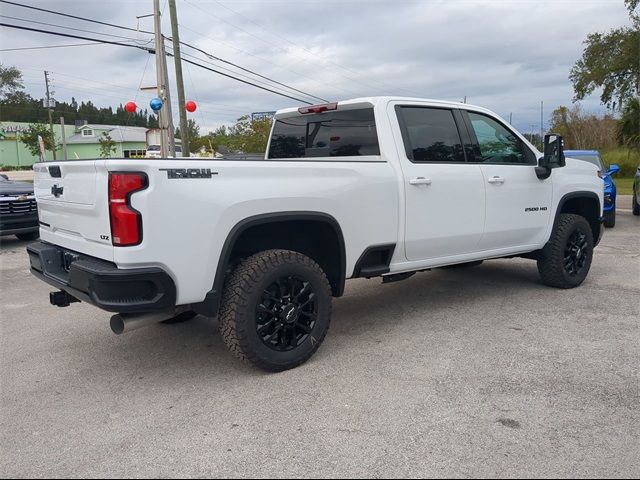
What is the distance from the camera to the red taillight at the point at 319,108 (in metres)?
5.05

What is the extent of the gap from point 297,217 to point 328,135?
1.47 metres

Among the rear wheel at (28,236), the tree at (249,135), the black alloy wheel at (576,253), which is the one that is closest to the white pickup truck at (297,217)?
the black alloy wheel at (576,253)

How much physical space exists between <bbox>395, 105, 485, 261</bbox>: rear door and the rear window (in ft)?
0.98

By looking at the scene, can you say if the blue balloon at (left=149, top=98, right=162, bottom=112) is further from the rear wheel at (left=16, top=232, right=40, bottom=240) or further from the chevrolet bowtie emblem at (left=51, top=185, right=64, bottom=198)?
the chevrolet bowtie emblem at (left=51, top=185, right=64, bottom=198)

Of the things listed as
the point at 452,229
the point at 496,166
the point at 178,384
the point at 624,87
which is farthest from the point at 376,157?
the point at 624,87

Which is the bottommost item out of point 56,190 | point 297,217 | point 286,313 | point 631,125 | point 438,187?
point 286,313

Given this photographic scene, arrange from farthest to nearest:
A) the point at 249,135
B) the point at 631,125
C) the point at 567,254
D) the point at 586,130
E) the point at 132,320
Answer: the point at 249,135 < the point at 586,130 < the point at 631,125 < the point at 567,254 < the point at 132,320

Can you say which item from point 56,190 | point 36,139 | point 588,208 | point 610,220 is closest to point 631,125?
point 610,220

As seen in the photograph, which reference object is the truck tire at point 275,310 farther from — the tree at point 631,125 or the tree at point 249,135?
the tree at point 249,135

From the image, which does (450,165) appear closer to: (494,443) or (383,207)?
(383,207)

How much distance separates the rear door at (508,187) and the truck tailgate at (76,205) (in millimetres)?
3322

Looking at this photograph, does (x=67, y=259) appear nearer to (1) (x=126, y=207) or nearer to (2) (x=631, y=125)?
(1) (x=126, y=207)

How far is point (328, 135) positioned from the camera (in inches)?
202

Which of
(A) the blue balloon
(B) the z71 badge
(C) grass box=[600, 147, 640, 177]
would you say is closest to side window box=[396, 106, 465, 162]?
(B) the z71 badge
